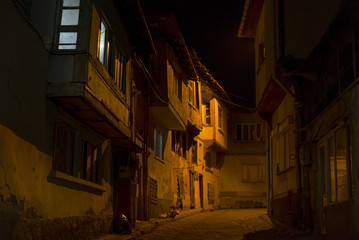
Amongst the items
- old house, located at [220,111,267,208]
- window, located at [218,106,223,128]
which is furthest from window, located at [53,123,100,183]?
old house, located at [220,111,267,208]

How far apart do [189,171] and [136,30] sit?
14.2 metres

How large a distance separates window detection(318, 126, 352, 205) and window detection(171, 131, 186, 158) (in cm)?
1358

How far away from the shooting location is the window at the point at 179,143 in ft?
84.0

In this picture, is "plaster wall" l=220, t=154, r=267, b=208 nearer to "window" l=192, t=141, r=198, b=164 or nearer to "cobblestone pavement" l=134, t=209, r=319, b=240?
"window" l=192, t=141, r=198, b=164

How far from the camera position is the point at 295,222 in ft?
49.0

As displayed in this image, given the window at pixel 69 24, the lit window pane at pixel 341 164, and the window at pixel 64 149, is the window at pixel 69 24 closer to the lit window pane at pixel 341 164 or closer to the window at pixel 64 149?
the window at pixel 64 149

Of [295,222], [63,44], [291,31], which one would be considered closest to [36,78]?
[63,44]

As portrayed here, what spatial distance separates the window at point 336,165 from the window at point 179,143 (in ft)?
44.6

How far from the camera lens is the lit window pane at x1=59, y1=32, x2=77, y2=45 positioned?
35.3 feet

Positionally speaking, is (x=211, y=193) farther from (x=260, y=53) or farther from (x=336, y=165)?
(x=336, y=165)

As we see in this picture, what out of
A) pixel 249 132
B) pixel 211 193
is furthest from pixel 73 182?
pixel 249 132

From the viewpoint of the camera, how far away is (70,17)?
1066 centimetres

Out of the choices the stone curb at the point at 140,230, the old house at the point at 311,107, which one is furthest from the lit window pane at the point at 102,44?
the old house at the point at 311,107

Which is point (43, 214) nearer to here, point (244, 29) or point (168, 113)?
point (168, 113)
